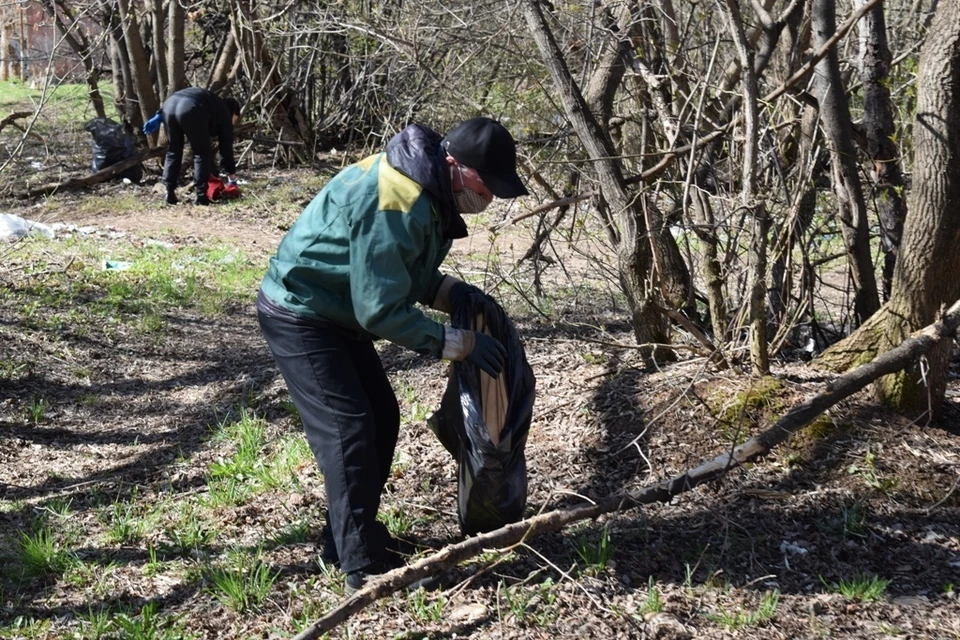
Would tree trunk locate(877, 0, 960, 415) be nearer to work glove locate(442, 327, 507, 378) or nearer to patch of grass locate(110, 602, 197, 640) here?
work glove locate(442, 327, 507, 378)

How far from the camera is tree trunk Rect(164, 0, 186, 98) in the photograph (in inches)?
521

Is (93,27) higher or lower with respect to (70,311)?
higher

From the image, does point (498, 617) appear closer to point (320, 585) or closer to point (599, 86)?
point (320, 585)

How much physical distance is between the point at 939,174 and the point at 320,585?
9.58 feet

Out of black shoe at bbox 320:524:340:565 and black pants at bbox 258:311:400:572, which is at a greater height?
black pants at bbox 258:311:400:572

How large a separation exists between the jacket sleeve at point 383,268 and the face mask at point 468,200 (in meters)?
0.22

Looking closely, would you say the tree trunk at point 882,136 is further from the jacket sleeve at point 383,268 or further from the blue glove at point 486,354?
the jacket sleeve at point 383,268

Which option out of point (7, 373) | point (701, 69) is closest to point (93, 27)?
point (7, 373)

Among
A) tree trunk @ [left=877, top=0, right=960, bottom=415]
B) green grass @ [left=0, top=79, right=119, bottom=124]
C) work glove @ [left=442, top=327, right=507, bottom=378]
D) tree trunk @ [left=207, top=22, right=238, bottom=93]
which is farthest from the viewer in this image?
green grass @ [left=0, top=79, right=119, bottom=124]

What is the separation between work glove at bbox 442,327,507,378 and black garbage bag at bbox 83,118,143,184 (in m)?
11.2

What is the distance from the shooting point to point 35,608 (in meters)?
3.70

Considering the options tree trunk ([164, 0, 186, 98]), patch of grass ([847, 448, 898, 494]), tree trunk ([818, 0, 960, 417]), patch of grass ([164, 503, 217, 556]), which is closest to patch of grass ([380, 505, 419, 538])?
patch of grass ([164, 503, 217, 556])

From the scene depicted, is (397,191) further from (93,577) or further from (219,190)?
(219,190)

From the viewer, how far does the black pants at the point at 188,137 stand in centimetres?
1210
